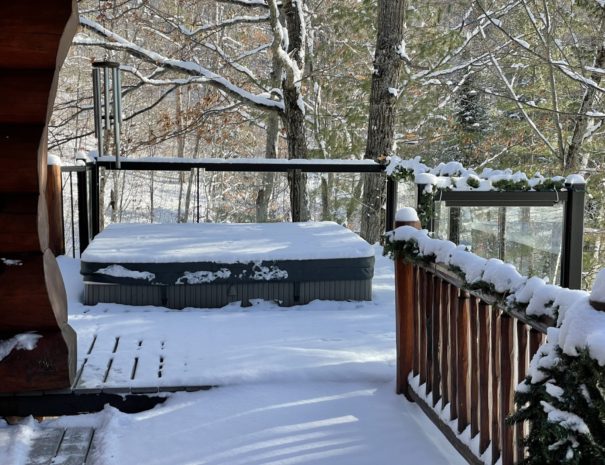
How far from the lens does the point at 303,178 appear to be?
820 cm

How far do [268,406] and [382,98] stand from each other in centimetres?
667

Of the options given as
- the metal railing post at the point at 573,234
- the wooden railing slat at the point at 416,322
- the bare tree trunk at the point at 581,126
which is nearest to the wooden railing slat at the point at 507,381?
the wooden railing slat at the point at 416,322

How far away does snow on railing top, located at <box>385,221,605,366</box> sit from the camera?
1470 millimetres

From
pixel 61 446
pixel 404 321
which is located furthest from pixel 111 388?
pixel 404 321

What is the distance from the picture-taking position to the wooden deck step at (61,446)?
263 cm

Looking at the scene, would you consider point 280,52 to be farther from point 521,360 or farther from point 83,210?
point 521,360

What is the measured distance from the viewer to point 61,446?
2.77 meters

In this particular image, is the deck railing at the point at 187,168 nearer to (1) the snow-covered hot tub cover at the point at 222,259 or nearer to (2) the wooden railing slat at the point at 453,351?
(1) the snow-covered hot tub cover at the point at 222,259

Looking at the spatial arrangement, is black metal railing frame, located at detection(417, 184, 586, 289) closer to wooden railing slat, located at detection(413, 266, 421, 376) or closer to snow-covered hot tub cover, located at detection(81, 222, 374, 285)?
snow-covered hot tub cover, located at detection(81, 222, 374, 285)

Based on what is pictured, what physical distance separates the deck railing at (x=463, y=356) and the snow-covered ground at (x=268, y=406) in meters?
0.16

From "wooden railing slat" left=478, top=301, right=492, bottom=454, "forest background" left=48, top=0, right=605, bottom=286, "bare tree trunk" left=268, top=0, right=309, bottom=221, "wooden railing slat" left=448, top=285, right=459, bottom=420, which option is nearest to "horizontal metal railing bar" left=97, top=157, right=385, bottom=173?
"forest background" left=48, top=0, right=605, bottom=286

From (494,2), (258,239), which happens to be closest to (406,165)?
(258,239)

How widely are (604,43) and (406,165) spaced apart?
5.89 meters

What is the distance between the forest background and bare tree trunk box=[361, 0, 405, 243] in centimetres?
2
